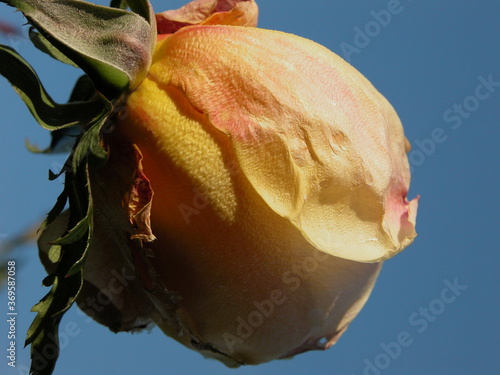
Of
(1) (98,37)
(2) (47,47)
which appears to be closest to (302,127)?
(1) (98,37)

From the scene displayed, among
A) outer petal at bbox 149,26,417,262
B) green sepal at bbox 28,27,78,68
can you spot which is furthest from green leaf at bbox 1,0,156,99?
green sepal at bbox 28,27,78,68

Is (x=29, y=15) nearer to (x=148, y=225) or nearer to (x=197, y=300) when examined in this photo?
(x=148, y=225)

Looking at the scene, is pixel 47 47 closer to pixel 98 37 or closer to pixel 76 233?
pixel 98 37

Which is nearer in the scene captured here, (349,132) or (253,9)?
(349,132)

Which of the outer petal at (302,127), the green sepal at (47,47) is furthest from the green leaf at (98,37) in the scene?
the green sepal at (47,47)

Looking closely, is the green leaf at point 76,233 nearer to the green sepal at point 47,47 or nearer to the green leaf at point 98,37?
the green leaf at point 98,37

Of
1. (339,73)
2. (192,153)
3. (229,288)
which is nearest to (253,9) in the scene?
(339,73)
